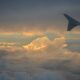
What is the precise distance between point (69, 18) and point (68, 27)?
1391 mm

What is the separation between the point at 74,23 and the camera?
35.8 meters

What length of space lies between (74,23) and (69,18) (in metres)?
1.20

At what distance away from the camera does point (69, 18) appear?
3525 centimetres

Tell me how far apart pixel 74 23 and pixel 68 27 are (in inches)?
41.2

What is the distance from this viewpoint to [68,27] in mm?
35844
